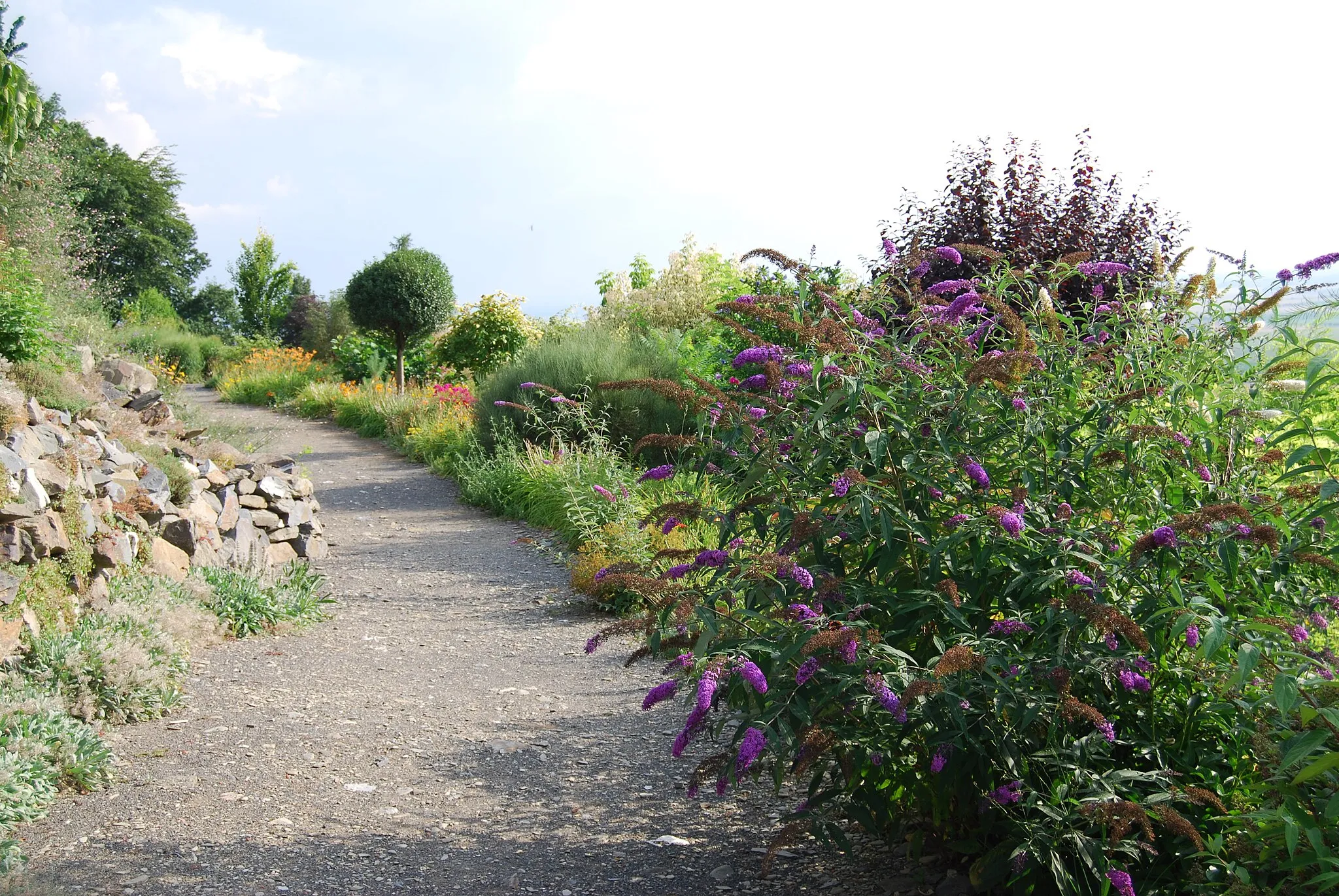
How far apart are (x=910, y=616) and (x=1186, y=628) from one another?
1.90ft

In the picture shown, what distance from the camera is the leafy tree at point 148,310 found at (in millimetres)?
26169

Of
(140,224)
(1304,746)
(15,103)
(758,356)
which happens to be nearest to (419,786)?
(758,356)

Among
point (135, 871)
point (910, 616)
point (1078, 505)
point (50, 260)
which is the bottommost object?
point (135, 871)

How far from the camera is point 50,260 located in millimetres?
13664

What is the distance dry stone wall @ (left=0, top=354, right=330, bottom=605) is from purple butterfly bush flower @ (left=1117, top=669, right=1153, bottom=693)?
4.40m

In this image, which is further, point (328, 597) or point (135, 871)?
point (328, 597)

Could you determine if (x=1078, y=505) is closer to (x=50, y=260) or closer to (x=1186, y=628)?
(x=1186, y=628)

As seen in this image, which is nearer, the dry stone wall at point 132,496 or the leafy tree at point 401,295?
the dry stone wall at point 132,496

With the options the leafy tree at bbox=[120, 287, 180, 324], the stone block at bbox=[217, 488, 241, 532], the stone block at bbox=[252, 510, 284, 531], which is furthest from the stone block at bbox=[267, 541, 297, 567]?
the leafy tree at bbox=[120, 287, 180, 324]

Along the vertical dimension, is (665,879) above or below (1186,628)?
below

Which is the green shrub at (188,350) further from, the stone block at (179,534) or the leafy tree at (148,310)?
the stone block at (179,534)

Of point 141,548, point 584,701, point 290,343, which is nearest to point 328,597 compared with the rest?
point 141,548

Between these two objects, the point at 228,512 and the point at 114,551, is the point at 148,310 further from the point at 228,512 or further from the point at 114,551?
the point at 114,551

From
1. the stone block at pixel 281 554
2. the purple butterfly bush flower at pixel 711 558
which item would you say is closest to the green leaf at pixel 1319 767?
the purple butterfly bush flower at pixel 711 558
